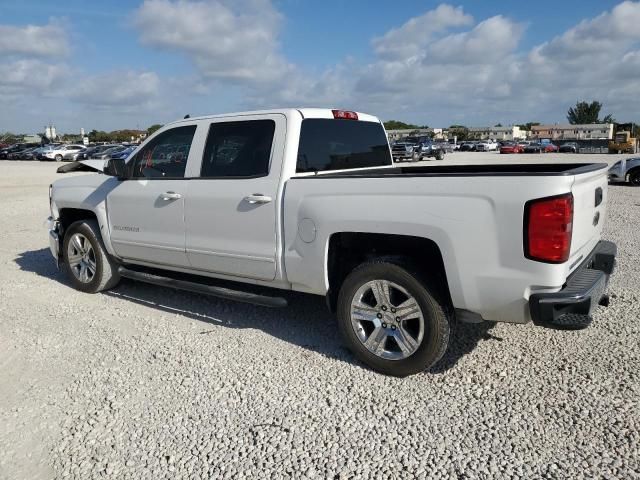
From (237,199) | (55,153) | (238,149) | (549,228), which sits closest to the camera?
(549,228)

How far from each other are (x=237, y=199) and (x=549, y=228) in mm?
2399

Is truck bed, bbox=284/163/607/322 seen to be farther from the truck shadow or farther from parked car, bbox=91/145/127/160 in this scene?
parked car, bbox=91/145/127/160

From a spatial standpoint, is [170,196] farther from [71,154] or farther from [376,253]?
[71,154]

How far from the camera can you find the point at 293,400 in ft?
11.5

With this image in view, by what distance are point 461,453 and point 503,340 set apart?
1670mm

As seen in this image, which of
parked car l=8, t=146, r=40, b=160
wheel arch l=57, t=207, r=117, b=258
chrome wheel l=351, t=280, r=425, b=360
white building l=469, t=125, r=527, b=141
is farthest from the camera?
white building l=469, t=125, r=527, b=141

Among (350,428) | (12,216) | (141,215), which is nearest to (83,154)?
(12,216)

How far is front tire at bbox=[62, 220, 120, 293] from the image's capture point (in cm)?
576

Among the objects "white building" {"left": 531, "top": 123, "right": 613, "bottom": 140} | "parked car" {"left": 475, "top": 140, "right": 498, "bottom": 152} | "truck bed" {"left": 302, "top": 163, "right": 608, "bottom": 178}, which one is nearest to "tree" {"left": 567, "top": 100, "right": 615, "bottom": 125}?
"white building" {"left": 531, "top": 123, "right": 613, "bottom": 140}

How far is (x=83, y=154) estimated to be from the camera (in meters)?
46.1

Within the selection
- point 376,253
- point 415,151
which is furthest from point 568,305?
point 415,151

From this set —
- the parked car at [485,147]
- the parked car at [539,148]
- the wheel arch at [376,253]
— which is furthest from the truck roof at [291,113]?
the parked car at [485,147]

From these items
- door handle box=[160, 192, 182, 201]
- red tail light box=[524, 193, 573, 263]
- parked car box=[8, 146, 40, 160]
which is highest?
parked car box=[8, 146, 40, 160]

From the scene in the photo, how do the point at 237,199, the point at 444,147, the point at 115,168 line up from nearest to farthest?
1. the point at 237,199
2. the point at 115,168
3. the point at 444,147
